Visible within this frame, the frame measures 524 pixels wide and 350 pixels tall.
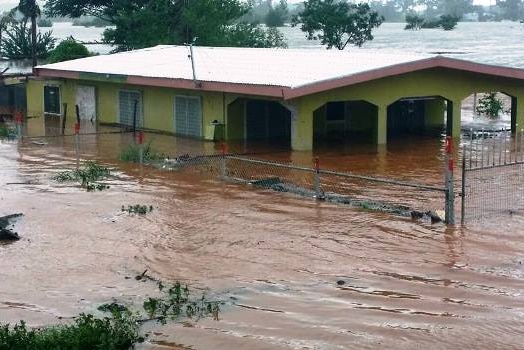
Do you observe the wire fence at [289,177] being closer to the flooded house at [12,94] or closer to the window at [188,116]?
the window at [188,116]

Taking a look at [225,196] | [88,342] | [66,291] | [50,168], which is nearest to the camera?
[88,342]

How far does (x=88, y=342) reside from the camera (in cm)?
1103

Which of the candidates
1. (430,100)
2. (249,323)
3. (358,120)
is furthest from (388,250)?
(430,100)

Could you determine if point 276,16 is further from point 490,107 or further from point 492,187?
point 492,187

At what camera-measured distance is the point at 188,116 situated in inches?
1339

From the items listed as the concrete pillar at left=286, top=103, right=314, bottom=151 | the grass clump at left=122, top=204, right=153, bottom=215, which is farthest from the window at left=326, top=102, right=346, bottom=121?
the grass clump at left=122, top=204, right=153, bottom=215

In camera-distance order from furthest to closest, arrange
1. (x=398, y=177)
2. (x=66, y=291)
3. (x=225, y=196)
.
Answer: (x=398, y=177) → (x=225, y=196) → (x=66, y=291)

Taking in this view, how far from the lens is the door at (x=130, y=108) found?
1455 inches

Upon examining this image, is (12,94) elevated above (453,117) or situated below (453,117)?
above

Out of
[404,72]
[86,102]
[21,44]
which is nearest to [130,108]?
[86,102]

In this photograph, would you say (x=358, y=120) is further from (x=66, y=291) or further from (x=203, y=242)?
(x=66, y=291)

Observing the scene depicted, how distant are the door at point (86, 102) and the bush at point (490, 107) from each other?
17036 millimetres

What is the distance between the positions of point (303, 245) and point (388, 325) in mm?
4648

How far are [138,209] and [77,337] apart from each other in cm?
894
